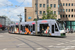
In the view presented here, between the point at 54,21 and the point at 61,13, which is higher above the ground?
the point at 61,13

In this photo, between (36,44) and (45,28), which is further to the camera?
(45,28)

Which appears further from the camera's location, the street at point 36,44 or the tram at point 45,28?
the tram at point 45,28

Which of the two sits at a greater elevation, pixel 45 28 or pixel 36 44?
pixel 45 28

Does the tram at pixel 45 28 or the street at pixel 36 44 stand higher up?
the tram at pixel 45 28

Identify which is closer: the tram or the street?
the street

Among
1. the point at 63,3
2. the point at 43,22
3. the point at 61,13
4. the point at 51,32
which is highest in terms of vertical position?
the point at 63,3

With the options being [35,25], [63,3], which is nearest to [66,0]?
[63,3]

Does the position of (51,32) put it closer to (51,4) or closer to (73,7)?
(51,4)

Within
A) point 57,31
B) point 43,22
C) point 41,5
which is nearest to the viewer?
point 57,31

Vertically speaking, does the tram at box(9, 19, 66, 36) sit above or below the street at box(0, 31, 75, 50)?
above

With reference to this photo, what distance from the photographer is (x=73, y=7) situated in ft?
177

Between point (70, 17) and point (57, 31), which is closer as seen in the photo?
point (57, 31)

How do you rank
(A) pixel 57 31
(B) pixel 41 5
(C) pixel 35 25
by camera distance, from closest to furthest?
(A) pixel 57 31, (C) pixel 35 25, (B) pixel 41 5

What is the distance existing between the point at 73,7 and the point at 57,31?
3741cm
